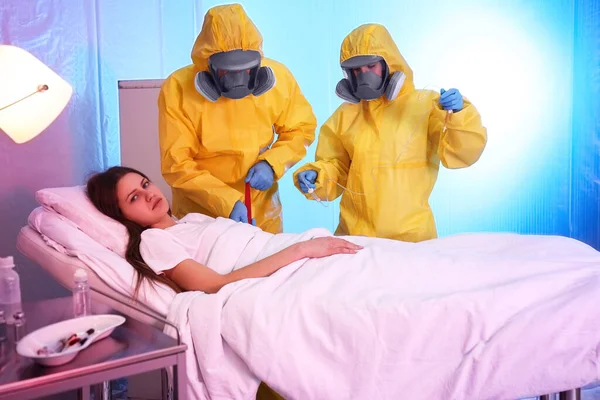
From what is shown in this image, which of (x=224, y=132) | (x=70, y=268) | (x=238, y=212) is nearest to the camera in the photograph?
(x=70, y=268)

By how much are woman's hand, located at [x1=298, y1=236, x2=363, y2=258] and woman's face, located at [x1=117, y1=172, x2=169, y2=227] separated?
513 mm

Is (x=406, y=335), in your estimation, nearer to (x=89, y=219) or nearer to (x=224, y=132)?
(x=89, y=219)

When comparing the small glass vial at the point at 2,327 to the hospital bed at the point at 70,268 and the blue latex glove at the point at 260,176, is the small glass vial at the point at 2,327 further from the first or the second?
the blue latex glove at the point at 260,176

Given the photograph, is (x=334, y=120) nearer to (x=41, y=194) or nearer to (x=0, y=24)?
(x=41, y=194)

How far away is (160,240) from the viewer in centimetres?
158

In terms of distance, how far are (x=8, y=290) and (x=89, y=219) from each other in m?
0.45

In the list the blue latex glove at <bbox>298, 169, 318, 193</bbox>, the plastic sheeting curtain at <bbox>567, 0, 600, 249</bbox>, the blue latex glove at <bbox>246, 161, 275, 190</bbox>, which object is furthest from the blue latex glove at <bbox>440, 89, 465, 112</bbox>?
the plastic sheeting curtain at <bbox>567, 0, 600, 249</bbox>

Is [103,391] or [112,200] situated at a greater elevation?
[112,200]

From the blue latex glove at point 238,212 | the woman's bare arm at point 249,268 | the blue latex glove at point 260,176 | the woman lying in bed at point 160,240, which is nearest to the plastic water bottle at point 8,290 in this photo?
the woman lying in bed at point 160,240

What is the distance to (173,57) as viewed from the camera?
294 cm

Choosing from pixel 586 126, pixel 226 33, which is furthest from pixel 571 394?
pixel 586 126

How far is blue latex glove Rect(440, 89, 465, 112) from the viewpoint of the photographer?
74.7 inches

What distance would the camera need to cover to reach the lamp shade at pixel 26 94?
2254mm

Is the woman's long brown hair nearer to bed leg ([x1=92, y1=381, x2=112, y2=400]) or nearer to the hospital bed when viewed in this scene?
the hospital bed
